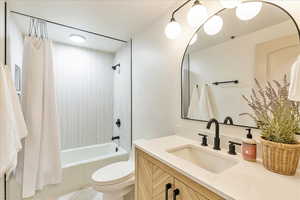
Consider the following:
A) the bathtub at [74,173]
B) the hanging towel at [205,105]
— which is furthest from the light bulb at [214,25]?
the bathtub at [74,173]

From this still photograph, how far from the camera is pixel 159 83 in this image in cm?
173

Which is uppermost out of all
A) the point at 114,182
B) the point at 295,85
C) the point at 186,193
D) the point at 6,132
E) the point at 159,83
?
the point at 159,83

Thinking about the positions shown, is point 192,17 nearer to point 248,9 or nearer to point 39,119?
point 248,9

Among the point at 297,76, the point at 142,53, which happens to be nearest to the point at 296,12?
the point at 297,76

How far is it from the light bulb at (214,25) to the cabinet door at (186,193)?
3.77ft

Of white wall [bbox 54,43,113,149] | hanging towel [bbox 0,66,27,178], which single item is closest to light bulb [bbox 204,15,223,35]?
hanging towel [bbox 0,66,27,178]

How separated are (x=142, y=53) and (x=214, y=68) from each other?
1.14 m

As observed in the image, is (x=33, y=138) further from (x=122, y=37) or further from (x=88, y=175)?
(x=122, y=37)

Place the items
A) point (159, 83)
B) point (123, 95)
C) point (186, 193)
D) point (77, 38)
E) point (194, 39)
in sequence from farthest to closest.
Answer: point (123, 95), point (77, 38), point (159, 83), point (194, 39), point (186, 193)

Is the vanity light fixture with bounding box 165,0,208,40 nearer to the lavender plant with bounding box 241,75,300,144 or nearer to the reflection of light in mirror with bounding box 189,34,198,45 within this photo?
the reflection of light in mirror with bounding box 189,34,198,45

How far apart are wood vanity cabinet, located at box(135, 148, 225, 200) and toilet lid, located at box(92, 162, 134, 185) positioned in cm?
28

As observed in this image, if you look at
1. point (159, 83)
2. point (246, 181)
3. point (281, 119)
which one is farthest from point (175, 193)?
point (159, 83)

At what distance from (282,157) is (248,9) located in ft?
3.01

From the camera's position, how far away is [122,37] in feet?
7.58
